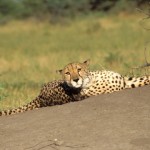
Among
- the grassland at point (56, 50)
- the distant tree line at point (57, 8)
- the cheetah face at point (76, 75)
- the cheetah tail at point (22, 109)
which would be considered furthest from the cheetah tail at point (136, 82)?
the distant tree line at point (57, 8)

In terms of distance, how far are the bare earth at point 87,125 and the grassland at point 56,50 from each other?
5.14 ft

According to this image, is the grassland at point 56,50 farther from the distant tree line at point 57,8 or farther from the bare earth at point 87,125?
the bare earth at point 87,125

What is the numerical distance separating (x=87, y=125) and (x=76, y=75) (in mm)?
1190

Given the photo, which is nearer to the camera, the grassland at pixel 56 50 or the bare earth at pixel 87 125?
the bare earth at pixel 87 125

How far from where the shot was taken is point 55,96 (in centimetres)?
726

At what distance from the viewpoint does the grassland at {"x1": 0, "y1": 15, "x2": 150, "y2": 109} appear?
10672mm

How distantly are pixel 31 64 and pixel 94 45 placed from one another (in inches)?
188

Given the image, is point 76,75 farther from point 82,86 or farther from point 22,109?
point 22,109

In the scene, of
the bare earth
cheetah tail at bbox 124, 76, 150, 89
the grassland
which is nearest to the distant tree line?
the grassland

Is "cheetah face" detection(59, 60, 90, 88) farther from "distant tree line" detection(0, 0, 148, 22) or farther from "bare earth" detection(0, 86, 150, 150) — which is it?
"distant tree line" detection(0, 0, 148, 22)

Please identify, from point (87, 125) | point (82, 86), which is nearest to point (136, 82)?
point (82, 86)

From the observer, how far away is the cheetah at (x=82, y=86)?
7.04 meters

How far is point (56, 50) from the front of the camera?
701 inches

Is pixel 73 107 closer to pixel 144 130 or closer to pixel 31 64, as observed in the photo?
pixel 144 130
